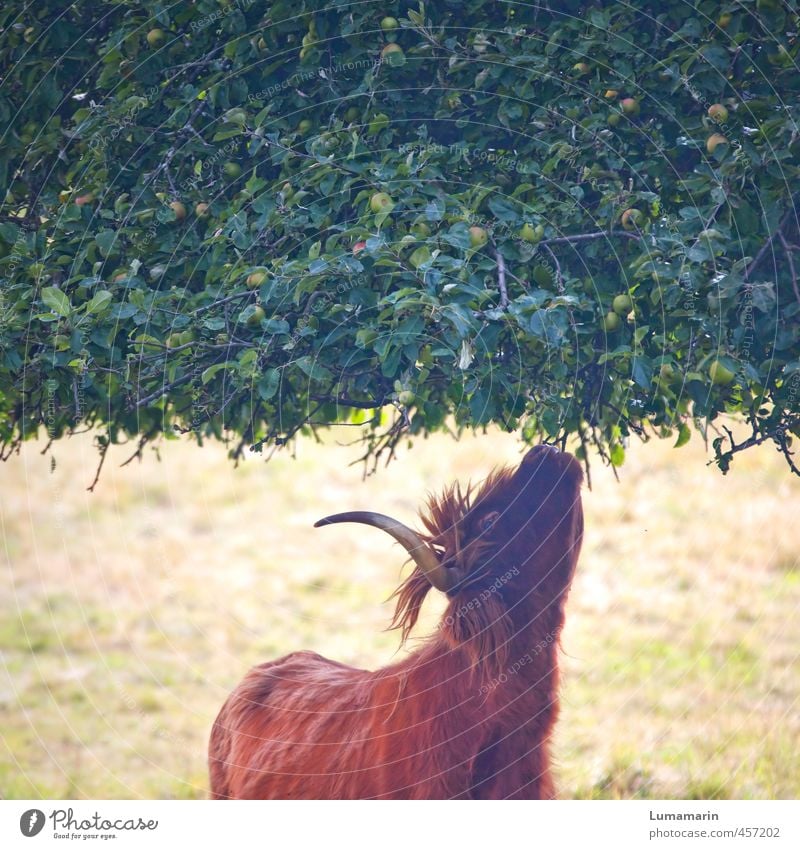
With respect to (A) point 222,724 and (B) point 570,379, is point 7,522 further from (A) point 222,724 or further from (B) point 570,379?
(B) point 570,379

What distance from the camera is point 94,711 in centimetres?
740

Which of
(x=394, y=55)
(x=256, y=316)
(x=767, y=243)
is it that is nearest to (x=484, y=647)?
(x=256, y=316)

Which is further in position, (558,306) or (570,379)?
(570,379)

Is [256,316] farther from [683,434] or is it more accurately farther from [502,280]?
[683,434]

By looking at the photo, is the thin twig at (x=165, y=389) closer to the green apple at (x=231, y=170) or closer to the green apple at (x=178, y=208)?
the green apple at (x=178, y=208)

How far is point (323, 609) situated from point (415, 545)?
5.63 metres

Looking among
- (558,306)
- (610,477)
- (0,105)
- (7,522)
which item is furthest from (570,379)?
(7,522)

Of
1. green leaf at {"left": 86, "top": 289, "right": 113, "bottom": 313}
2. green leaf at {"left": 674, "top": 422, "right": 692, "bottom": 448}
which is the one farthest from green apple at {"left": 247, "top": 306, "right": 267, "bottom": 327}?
green leaf at {"left": 674, "top": 422, "right": 692, "bottom": 448}

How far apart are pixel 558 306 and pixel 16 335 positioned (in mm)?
1913

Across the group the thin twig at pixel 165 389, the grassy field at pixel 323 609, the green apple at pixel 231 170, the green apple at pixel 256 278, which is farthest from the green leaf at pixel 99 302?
the grassy field at pixel 323 609

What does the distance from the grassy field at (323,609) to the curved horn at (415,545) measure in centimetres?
235

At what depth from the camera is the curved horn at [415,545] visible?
10.8 ft

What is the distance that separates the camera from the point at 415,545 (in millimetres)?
3299

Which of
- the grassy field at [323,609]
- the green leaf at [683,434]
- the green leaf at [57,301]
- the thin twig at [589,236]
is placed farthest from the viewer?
the grassy field at [323,609]
